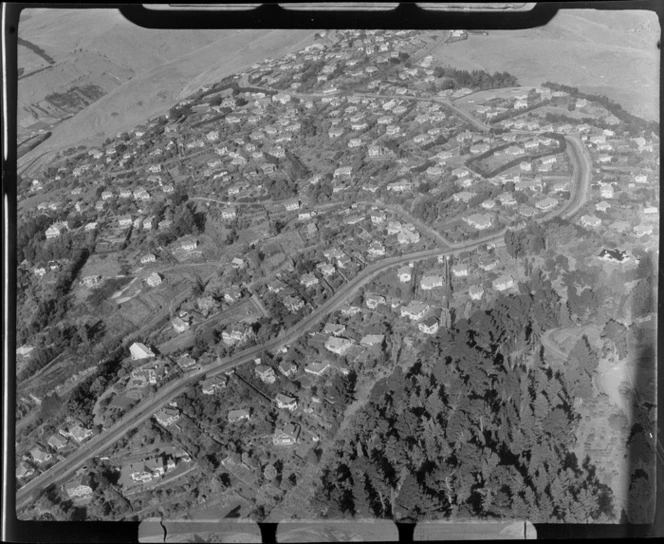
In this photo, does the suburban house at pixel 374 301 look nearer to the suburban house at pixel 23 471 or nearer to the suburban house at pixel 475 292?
the suburban house at pixel 475 292

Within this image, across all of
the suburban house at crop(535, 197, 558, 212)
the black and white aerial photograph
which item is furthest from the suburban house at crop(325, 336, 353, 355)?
the suburban house at crop(535, 197, 558, 212)

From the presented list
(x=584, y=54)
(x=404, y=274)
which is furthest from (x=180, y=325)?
(x=584, y=54)

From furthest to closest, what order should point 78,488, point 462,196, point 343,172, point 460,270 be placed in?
point 343,172 < point 462,196 < point 460,270 < point 78,488

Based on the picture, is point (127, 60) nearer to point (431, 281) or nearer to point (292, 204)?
point (292, 204)

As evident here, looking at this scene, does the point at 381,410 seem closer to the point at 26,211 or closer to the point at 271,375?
the point at 271,375

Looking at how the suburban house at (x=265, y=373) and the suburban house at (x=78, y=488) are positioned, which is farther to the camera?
the suburban house at (x=265, y=373)

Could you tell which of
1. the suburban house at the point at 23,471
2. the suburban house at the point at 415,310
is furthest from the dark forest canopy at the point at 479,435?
the suburban house at the point at 23,471

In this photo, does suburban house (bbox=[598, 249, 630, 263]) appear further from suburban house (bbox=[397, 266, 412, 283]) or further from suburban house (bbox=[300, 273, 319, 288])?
suburban house (bbox=[300, 273, 319, 288])
